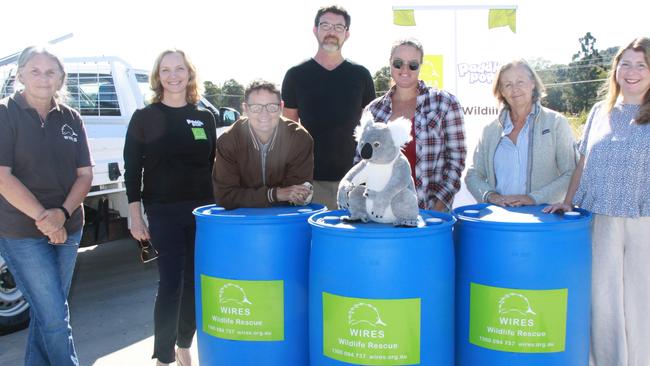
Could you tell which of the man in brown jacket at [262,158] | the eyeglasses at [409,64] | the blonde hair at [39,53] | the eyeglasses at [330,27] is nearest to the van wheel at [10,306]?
the blonde hair at [39,53]

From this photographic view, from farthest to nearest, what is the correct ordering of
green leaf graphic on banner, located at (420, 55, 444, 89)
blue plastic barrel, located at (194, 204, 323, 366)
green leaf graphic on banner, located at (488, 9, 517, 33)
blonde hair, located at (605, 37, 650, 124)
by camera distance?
green leaf graphic on banner, located at (420, 55, 444, 89) < green leaf graphic on banner, located at (488, 9, 517, 33) < blonde hair, located at (605, 37, 650, 124) < blue plastic barrel, located at (194, 204, 323, 366)

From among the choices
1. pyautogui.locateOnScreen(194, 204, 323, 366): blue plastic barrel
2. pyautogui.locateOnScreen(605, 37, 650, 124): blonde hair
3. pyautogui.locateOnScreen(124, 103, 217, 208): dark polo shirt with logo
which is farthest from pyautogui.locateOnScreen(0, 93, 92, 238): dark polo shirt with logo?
pyautogui.locateOnScreen(605, 37, 650, 124): blonde hair

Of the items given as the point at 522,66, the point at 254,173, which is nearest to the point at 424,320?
the point at 254,173

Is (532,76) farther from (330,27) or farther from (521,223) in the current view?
(330,27)

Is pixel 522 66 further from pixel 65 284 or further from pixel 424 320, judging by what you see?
pixel 65 284

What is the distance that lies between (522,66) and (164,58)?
189cm

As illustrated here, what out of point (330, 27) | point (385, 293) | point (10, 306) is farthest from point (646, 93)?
point (10, 306)

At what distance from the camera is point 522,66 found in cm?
283

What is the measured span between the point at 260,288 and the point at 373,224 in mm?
546

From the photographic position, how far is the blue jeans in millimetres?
2703

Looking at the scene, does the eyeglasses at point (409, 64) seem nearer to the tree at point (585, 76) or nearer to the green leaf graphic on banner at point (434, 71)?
the green leaf graphic on banner at point (434, 71)

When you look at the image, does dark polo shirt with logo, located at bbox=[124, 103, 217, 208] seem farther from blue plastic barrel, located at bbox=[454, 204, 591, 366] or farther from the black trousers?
blue plastic barrel, located at bbox=[454, 204, 591, 366]

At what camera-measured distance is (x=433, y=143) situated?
2.93 meters

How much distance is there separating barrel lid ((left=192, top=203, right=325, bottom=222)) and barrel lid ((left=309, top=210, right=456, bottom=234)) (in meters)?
0.10
